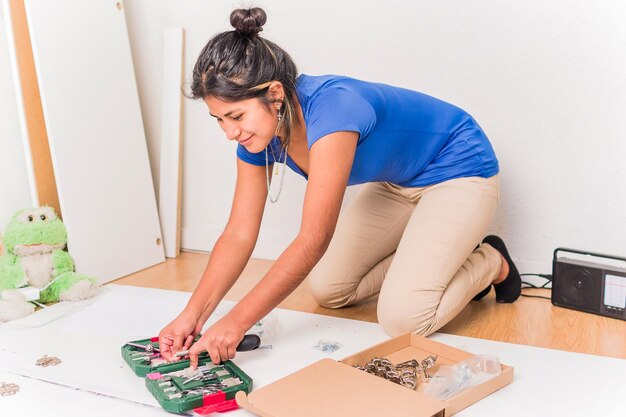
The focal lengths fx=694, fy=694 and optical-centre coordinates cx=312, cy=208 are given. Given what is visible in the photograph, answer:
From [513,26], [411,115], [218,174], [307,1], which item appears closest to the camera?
[411,115]

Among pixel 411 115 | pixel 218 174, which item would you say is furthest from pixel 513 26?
pixel 218 174

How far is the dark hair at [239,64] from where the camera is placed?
1422 mm

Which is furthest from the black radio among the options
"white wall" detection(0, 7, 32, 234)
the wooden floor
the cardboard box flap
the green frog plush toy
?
"white wall" detection(0, 7, 32, 234)

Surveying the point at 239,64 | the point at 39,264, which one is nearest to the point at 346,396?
the point at 239,64

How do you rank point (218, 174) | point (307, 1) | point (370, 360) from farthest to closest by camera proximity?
1. point (218, 174)
2. point (307, 1)
3. point (370, 360)

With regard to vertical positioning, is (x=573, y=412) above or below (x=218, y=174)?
below

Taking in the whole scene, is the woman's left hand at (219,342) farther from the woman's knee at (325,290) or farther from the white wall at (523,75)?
the white wall at (523,75)

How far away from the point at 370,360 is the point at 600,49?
48.3 inches

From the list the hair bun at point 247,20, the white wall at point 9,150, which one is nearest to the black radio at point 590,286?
the hair bun at point 247,20

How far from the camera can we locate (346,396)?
4.33 feet

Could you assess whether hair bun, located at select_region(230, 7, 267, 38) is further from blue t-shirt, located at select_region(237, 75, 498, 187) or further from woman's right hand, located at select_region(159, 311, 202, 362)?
woman's right hand, located at select_region(159, 311, 202, 362)

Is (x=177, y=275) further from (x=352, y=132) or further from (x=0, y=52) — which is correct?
(x=352, y=132)

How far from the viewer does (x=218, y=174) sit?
2.71 metres

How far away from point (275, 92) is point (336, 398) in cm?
64
